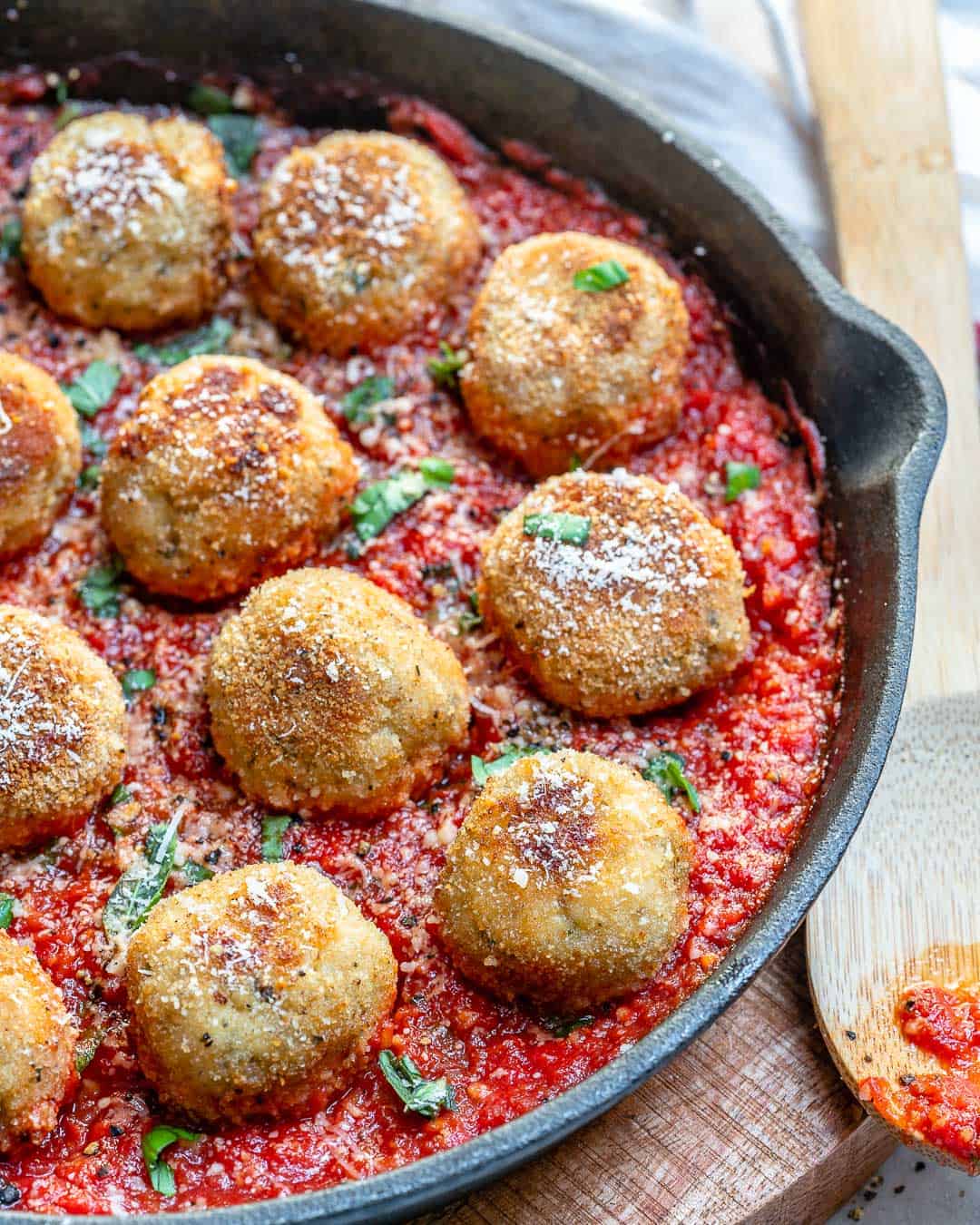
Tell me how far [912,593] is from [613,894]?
1.10m

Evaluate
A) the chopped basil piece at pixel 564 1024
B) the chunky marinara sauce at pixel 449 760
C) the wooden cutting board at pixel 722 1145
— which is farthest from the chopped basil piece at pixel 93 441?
the wooden cutting board at pixel 722 1145

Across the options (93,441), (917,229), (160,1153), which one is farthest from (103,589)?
(917,229)

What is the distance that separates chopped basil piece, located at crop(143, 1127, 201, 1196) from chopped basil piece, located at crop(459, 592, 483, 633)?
4.83ft

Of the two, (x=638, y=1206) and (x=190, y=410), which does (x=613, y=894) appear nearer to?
(x=638, y=1206)

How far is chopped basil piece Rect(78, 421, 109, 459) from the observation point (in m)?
4.50

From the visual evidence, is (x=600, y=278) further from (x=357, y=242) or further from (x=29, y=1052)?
(x=29, y=1052)

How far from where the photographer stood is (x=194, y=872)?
3875 millimetres

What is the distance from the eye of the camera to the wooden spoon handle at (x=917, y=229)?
448 cm

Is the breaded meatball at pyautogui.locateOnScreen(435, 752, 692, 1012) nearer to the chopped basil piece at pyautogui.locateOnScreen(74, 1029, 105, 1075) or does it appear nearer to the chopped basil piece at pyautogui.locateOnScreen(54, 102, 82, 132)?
the chopped basil piece at pyautogui.locateOnScreen(74, 1029, 105, 1075)

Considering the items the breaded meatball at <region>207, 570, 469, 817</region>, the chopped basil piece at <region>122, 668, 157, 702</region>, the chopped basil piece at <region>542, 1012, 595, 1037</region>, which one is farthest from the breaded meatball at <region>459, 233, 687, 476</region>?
the chopped basil piece at <region>542, 1012, 595, 1037</region>

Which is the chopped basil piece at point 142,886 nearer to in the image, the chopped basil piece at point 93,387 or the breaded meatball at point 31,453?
the breaded meatball at point 31,453

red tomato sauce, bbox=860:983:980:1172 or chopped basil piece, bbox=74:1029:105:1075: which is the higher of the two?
red tomato sauce, bbox=860:983:980:1172

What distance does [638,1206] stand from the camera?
3.75m

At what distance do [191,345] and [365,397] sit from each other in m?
0.59
